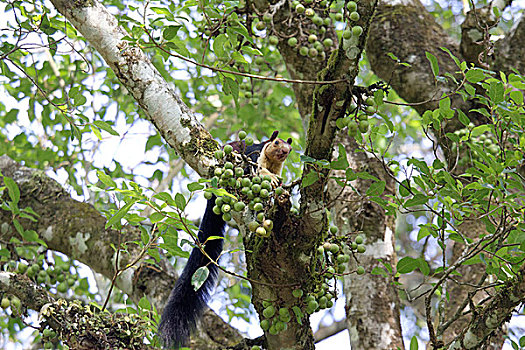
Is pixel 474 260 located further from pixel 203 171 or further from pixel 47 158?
pixel 47 158

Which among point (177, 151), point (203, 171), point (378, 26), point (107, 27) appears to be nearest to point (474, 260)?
point (203, 171)

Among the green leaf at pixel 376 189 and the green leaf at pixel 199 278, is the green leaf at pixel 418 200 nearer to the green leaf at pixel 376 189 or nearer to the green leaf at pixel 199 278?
the green leaf at pixel 376 189

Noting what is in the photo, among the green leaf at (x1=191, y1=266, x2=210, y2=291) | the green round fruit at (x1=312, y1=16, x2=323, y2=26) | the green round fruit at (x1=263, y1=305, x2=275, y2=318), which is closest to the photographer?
the green leaf at (x1=191, y1=266, x2=210, y2=291)

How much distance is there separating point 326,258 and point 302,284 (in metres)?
0.13

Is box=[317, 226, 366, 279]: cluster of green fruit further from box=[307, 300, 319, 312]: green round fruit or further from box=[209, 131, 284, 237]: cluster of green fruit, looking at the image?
box=[209, 131, 284, 237]: cluster of green fruit

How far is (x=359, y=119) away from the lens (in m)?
1.78

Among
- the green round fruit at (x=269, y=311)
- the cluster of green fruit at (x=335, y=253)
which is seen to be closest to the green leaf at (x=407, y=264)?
the cluster of green fruit at (x=335, y=253)

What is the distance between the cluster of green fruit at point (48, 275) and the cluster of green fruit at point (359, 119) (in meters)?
1.95

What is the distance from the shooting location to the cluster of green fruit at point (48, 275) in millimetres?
2867

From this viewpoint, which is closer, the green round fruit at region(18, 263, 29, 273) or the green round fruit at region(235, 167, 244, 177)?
the green round fruit at region(235, 167, 244, 177)

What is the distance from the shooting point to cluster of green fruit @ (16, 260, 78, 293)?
2867 mm

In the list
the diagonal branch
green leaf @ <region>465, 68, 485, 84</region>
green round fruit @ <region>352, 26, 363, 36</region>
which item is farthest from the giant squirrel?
green leaf @ <region>465, 68, 485, 84</region>

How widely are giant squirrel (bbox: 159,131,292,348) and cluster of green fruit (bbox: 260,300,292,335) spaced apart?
344 mm

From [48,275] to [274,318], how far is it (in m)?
1.68
